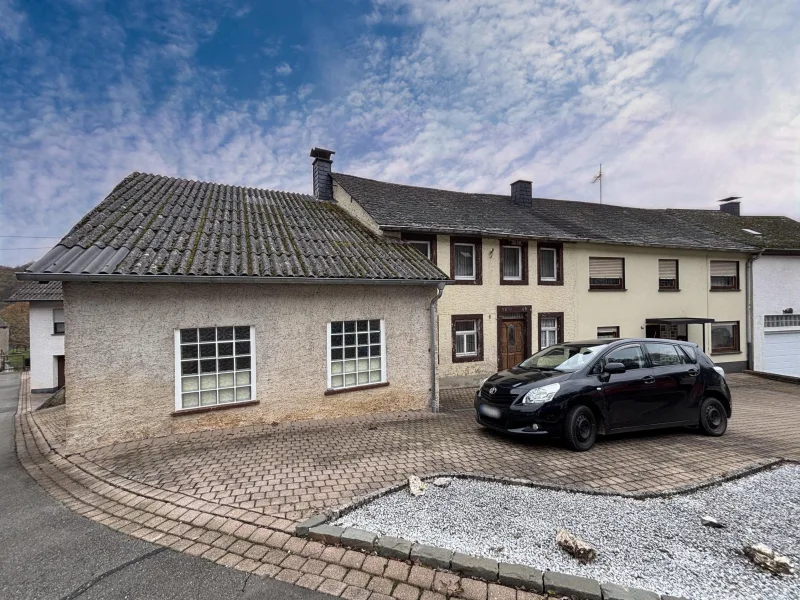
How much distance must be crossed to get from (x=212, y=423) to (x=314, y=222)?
5561 millimetres

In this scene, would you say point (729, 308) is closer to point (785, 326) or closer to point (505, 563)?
point (785, 326)

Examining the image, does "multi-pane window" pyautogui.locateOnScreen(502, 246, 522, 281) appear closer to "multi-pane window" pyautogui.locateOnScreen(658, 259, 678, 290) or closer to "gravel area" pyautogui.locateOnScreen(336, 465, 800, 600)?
"multi-pane window" pyautogui.locateOnScreen(658, 259, 678, 290)

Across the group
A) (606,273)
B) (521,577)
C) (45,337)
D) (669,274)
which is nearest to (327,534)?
(521,577)

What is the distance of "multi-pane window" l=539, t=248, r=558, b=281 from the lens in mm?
13766

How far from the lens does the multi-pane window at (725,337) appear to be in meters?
15.8

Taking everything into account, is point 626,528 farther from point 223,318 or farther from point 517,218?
point 517,218

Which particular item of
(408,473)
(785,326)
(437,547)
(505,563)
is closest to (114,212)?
(408,473)

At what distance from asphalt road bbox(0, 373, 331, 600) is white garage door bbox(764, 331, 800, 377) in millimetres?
20939

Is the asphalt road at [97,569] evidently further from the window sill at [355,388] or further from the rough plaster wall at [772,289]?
the rough plaster wall at [772,289]

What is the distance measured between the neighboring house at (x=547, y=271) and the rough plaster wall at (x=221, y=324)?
365 centimetres

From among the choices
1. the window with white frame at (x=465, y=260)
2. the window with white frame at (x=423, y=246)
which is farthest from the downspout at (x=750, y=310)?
the window with white frame at (x=423, y=246)

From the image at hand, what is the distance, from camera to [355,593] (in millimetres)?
2846

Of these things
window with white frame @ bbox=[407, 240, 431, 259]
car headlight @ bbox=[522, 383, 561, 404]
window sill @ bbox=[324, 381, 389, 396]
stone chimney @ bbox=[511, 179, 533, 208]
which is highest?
stone chimney @ bbox=[511, 179, 533, 208]

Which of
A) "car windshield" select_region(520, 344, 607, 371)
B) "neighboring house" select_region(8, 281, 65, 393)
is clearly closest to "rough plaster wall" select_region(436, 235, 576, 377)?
"car windshield" select_region(520, 344, 607, 371)
